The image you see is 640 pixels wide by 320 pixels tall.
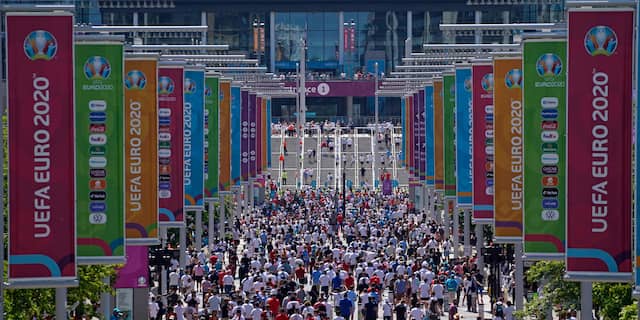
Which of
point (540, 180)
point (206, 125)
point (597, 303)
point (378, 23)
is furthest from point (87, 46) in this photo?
point (378, 23)

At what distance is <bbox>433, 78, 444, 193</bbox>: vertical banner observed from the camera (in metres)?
47.5

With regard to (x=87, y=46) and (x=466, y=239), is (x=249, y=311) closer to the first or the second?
(x=87, y=46)

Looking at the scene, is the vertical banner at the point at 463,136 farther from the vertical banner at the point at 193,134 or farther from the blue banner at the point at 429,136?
the blue banner at the point at 429,136

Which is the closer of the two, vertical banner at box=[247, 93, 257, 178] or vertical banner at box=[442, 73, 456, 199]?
vertical banner at box=[442, 73, 456, 199]

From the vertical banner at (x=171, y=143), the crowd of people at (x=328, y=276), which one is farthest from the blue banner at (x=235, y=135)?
the vertical banner at (x=171, y=143)

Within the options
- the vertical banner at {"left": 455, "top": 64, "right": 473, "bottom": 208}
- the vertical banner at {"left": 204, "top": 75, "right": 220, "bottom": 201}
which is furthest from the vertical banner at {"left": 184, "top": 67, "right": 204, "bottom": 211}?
the vertical banner at {"left": 455, "top": 64, "right": 473, "bottom": 208}

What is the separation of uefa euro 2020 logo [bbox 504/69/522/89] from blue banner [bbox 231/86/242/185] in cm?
2211

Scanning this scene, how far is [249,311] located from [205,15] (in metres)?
92.9

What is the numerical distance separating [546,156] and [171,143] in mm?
12335

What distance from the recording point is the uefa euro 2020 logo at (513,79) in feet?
97.7

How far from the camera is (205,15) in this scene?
4897 inches

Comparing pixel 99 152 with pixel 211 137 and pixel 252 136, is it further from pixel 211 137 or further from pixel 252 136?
pixel 252 136

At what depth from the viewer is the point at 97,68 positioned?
2198cm

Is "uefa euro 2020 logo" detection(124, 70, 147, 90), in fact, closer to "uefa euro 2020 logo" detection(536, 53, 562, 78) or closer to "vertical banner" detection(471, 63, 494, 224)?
"uefa euro 2020 logo" detection(536, 53, 562, 78)
